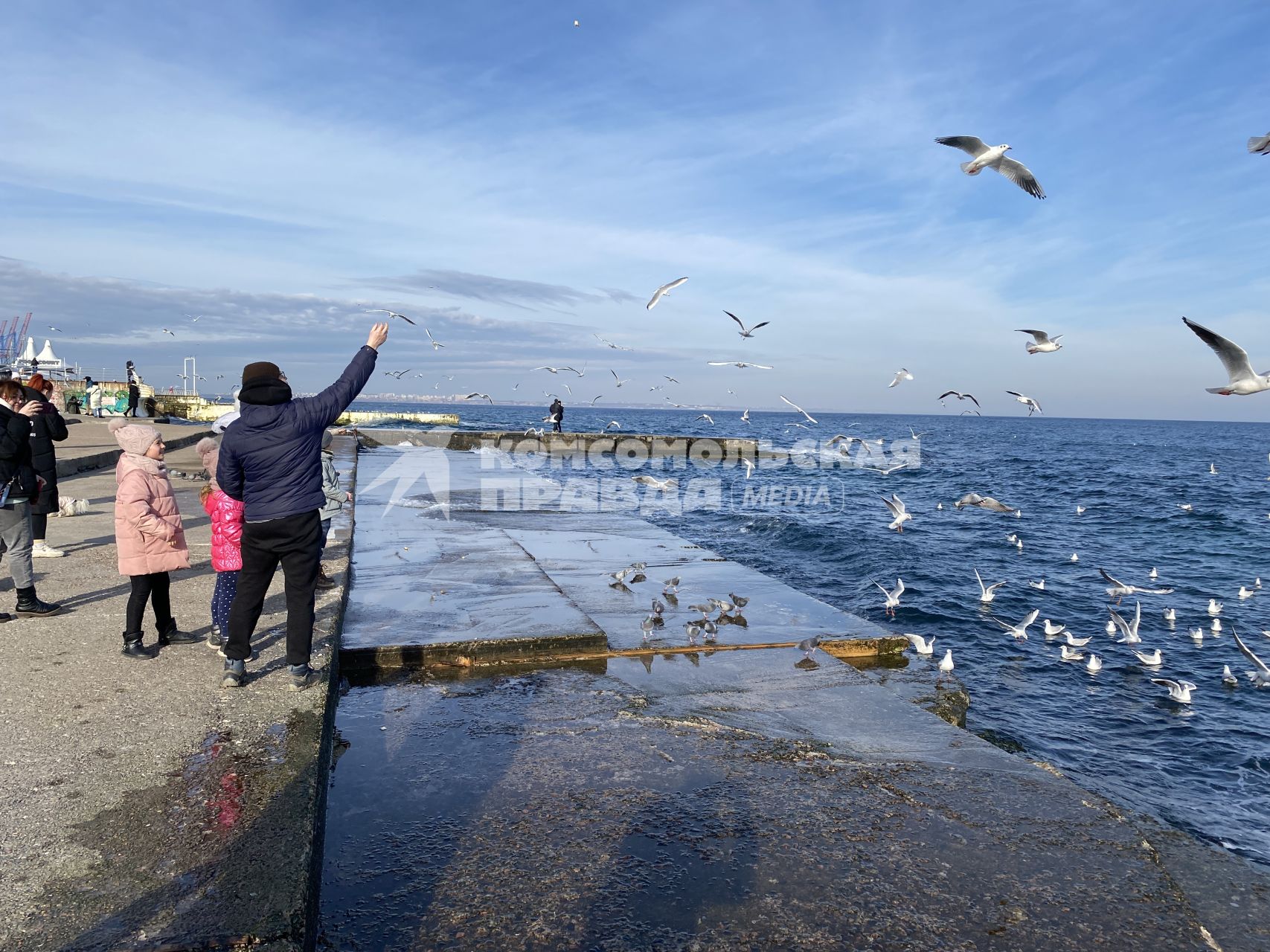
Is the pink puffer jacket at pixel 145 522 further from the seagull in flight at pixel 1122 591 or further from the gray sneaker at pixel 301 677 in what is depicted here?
the seagull in flight at pixel 1122 591

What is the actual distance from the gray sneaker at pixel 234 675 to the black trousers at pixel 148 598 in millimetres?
755

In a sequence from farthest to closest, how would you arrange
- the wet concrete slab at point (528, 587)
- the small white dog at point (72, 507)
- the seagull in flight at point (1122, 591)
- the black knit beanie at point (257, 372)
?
the seagull in flight at point (1122, 591) < the small white dog at point (72, 507) < the wet concrete slab at point (528, 587) < the black knit beanie at point (257, 372)

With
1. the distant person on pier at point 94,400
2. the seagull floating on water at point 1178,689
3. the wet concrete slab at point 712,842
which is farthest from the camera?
the distant person on pier at point 94,400

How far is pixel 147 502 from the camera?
4984 millimetres

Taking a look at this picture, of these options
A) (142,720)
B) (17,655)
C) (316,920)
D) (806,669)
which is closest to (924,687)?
(806,669)

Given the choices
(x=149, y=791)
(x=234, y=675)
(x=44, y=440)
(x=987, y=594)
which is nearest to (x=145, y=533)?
(x=234, y=675)

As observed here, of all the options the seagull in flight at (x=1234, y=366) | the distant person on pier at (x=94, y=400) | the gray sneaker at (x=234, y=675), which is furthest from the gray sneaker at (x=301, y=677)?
the distant person on pier at (x=94, y=400)

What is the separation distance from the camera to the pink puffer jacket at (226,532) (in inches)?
192

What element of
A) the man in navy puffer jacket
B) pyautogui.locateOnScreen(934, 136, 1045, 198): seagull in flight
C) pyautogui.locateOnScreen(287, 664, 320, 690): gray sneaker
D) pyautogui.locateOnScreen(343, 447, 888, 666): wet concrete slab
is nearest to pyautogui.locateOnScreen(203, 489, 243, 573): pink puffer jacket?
the man in navy puffer jacket

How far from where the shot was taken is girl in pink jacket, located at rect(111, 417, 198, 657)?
4824 mm

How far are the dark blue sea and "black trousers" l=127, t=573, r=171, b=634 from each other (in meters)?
5.97

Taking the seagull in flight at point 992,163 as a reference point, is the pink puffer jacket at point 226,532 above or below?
below

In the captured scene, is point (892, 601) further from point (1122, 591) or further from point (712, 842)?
point (712, 842)

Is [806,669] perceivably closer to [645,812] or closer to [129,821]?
[645,812]
